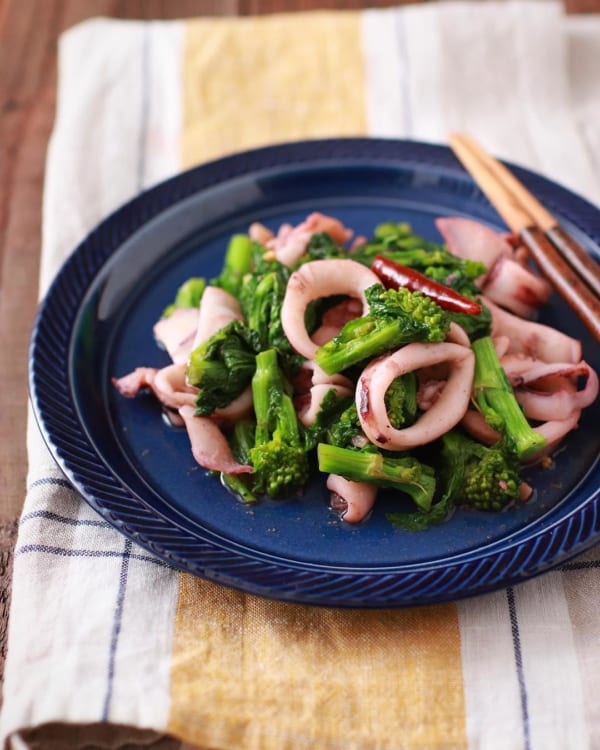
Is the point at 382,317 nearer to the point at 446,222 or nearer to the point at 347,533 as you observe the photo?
the point at 347,533

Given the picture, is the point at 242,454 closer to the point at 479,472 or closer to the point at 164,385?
the point at 164,385

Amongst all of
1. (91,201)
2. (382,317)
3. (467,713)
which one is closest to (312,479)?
(382,317)

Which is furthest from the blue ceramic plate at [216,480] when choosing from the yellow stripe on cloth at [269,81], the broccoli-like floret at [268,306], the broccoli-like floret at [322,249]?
the yellow stripe on cloth at [269,81]

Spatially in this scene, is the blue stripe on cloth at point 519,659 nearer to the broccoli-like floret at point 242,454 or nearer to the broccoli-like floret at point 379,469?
the broccoli-like floret at point 379,469

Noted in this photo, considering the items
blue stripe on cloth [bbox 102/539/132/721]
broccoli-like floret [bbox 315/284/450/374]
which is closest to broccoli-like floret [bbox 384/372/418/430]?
broccoli-like floret [bbox 315/284/450/374]

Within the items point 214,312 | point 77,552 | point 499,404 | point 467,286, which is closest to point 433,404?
point 499,404

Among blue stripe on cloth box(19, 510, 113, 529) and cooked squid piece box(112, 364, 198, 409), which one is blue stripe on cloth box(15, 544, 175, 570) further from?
cooked squid piece box(112, 364, 198, 409)
